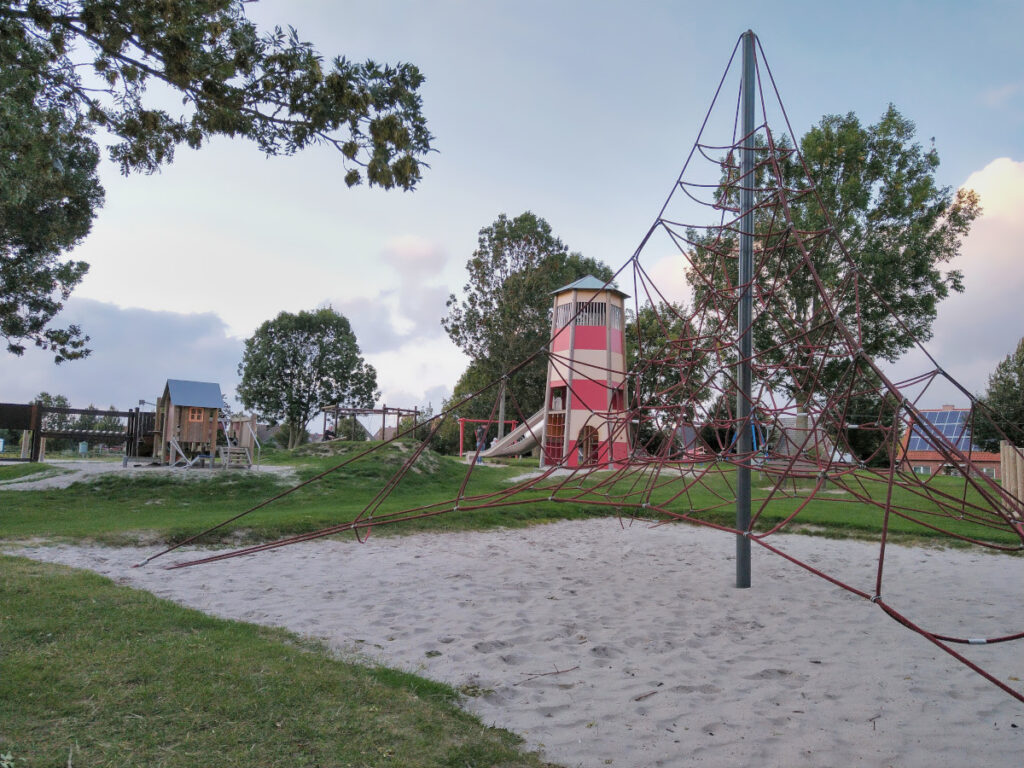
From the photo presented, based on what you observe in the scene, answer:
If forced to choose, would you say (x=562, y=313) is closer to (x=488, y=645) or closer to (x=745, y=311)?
(x=745, y=311)

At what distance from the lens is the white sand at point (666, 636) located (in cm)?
328

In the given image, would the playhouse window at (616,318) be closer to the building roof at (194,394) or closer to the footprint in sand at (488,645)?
the building roof at (194,394)

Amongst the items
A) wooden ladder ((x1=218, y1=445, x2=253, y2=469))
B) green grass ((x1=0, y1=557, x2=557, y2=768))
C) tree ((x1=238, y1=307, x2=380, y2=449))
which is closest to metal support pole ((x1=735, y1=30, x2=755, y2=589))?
green grass ((x1=0, y1=557, x2=557, y2=768))

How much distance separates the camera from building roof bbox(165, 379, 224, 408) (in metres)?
15.2

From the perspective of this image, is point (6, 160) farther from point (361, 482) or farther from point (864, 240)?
point (864, 240)

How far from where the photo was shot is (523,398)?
33.1 metres

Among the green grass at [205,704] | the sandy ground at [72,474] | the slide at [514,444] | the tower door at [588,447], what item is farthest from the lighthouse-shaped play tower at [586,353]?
the green grass at [205,704]

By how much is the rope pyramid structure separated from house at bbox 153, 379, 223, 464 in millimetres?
4441

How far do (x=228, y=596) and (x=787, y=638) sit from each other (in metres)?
4.38

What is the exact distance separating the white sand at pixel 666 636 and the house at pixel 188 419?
853cm

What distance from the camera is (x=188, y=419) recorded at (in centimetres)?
1545

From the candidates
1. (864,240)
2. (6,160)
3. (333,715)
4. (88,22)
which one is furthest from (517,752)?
(864,240)

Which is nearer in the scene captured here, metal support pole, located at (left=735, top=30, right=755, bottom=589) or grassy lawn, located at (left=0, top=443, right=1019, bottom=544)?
metal support pole, located at (left=735, top=30, right=755, bottom=589)

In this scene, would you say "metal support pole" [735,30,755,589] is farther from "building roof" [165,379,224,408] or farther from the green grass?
"building roof" [165,379,224,408]
